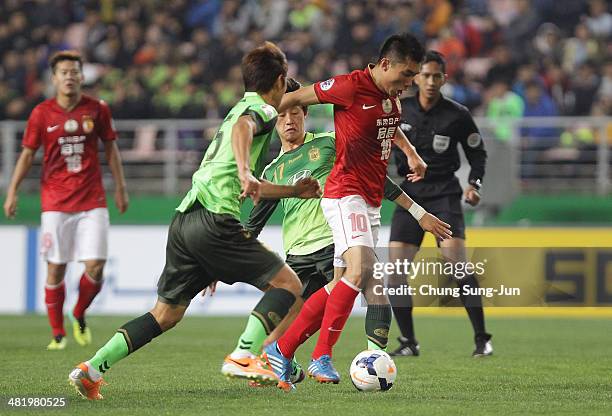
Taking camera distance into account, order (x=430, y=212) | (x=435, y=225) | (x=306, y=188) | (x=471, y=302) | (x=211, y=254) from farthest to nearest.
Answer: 1. (x=471, y=302)
2. (x=430, y=212)
3. (x=435, y=225)
4. (x=211, y=254)
5. (x=306, y=188)

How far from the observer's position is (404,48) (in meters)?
7.68

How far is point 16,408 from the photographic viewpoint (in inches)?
263

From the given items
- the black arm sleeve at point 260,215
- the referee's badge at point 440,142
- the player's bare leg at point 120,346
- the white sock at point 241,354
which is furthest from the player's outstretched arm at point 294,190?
the referee's badge at point 440,142

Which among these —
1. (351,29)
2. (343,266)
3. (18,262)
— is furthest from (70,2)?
(343,266)

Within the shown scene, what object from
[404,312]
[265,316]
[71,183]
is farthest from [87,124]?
[265,316]

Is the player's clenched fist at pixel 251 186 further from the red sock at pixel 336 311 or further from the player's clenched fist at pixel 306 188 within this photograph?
the red sock at pixel 336 311

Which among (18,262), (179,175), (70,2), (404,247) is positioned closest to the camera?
(404,247)

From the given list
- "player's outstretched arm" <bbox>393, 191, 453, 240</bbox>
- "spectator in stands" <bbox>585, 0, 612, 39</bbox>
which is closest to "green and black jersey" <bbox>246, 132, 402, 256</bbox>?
"player's outstretched arm" <bbox>393, 191, 453, 240</bbox>

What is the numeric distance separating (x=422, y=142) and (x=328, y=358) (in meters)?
3.17

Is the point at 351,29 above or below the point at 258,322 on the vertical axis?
above

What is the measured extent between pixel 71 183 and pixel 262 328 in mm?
4869

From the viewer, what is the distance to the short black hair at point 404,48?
7676 millimetres

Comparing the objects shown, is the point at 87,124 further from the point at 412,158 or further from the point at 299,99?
the point at 299,99

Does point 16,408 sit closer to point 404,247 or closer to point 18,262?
point 404,247
